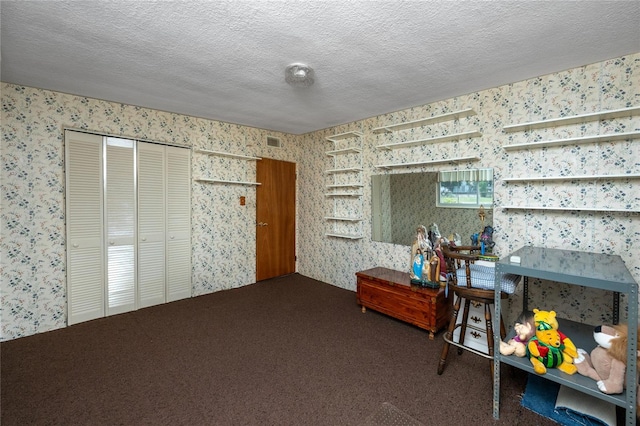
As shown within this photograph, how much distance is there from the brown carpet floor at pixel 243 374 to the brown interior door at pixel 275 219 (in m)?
1.55

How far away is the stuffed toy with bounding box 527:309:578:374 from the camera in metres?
1.63

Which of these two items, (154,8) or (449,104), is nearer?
(154,8)

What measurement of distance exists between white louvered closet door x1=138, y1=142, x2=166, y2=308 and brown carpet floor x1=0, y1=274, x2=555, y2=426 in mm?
399

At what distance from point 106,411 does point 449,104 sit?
3.98 metres

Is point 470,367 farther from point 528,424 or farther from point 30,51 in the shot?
point 30,51

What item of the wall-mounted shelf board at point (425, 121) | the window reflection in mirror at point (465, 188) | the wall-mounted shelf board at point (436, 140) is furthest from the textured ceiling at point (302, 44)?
the window reflection in mirror at point (465, 188)

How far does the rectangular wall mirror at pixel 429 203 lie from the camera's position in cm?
298

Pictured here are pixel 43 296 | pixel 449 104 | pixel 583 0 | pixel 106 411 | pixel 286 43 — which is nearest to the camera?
pixel 583 0

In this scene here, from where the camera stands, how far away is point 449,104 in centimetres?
318

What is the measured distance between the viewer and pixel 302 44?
2064 mm

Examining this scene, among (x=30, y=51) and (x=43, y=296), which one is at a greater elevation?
(x=30, y=51)

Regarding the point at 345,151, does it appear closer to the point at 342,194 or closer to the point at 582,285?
the point at 342,194

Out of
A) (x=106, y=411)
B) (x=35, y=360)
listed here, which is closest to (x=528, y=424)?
(x=106, y=411)

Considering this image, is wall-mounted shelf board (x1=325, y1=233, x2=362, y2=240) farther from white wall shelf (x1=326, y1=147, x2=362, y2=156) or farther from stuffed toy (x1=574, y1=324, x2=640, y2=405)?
stuffed toy (x1=574, y1=324, x2=640, y2=405)
